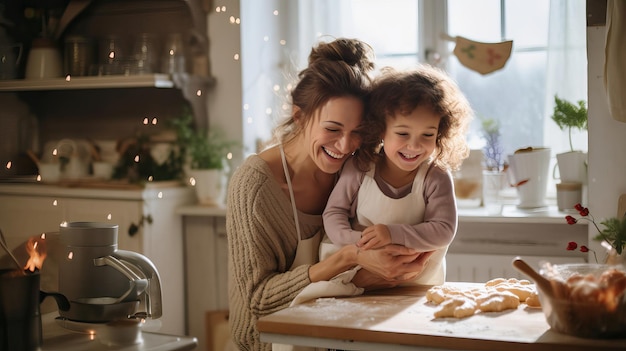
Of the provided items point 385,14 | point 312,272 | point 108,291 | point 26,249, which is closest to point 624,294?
point 312,272

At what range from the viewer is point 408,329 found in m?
1.43

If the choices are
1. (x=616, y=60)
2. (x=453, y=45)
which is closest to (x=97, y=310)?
(x=616, y=60)

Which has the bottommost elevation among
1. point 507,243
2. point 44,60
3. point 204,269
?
point 204,269

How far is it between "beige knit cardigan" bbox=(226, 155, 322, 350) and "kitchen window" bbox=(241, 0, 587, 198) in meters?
0.74

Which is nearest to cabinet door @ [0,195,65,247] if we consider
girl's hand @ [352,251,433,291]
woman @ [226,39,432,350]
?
woman @ [226,39,432,350]

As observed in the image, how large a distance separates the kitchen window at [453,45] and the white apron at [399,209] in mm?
870

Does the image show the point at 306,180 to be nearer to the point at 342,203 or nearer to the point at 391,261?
the point at 342,203

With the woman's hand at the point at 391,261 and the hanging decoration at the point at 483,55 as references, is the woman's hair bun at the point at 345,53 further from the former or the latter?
the hanging decoration at the point at 483,55

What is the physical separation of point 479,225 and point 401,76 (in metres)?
1.05

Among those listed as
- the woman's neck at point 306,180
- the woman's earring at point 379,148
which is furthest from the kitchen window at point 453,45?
the woman's earring at point 379,148

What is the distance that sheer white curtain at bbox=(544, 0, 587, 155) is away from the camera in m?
2.66

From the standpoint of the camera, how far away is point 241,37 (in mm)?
2938

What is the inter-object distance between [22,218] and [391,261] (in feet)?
2.90

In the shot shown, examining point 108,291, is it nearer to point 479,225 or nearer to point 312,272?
point 312,272
